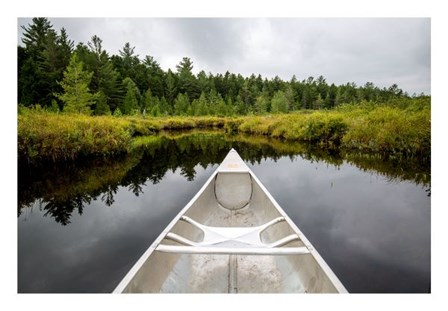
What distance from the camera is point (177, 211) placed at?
18.2 feet

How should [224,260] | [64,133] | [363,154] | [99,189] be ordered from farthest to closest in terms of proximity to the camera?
[363,154] → [64,133] → [99,189] → [224,260]

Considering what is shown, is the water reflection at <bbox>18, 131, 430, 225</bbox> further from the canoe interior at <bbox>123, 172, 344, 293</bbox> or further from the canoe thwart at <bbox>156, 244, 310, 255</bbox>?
the canoe thwart at <bbox>156, 244, 310, 255</bbox>

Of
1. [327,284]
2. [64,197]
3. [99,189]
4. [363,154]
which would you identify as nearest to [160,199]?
[99,189]

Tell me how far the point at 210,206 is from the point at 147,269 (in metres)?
2.46

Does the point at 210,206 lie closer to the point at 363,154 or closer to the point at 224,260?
the point at 224,260

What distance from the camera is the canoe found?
2209mm

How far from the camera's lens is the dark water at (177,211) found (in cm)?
331

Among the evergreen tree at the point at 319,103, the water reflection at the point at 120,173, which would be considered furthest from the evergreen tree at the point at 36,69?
the evergreen tree at the point at 319,103

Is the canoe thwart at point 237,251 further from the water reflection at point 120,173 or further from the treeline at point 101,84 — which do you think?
the treeline at point 101,84

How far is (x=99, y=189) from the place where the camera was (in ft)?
21.7

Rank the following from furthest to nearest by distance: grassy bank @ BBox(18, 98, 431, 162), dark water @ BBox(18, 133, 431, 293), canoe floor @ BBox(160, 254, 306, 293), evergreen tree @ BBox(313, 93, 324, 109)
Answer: evergreen tree @ BBox(313, 93, 324, 109)
grassy bank @ BBox(18, 98, 431, 162)
dark water @ BBox(18, 133, 431, 293)
canoe floor @ BBox(160, 254, 306, 293)

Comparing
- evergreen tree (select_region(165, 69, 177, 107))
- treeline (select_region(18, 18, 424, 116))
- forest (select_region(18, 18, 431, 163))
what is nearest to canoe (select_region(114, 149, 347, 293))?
forest (select_region(18, 18, 431, 163))

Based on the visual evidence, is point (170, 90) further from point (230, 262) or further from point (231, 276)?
point (231, 276)
